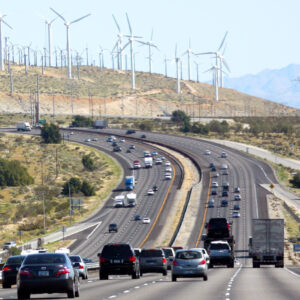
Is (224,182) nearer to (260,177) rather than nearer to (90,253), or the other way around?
(260,177)

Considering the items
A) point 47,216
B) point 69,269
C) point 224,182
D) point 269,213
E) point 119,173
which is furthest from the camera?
point 119,173

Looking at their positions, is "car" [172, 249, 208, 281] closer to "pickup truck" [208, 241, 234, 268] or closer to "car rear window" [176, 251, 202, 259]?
"car rear window" [176, 251, 202, 259]

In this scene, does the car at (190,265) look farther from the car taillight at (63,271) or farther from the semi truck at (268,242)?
the semi truck at (268,242)

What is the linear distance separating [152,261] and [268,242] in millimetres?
14934

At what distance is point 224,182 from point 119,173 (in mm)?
28979

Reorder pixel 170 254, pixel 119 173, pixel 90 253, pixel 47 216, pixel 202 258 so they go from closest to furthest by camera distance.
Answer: pixel 202 258, pixel 170 254, pixel 90 253, pixel 47 216, pixel 119 173

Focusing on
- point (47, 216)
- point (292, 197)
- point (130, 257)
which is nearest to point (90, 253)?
point (47, 216)

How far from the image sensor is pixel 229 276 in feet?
179

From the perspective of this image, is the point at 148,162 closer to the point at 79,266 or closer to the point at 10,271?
the point at 79,266

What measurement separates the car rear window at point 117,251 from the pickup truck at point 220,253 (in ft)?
70.1

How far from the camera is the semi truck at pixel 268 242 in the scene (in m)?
Result: 70.2

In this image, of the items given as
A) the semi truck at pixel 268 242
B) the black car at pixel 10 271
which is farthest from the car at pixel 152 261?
the semi truck at pixel 268 242

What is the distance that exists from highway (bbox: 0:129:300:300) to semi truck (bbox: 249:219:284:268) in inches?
38.5

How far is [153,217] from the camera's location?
14838 cm
